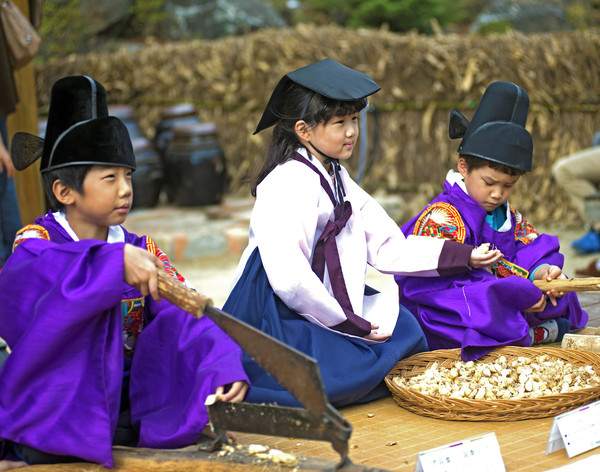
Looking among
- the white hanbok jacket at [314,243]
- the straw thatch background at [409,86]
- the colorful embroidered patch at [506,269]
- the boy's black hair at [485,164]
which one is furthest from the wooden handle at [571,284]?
the straw thatch background at [409,86]

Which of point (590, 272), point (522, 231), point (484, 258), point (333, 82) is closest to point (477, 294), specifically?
point (484, 258)

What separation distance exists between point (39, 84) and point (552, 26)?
400 inches

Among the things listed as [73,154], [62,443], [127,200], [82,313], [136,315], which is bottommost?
[62,443]

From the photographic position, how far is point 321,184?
303 centimetres

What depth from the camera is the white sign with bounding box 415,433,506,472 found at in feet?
6.73

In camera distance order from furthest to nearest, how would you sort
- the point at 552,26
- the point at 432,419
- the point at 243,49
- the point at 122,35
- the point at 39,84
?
the point at 122,35, the point at 552,26, the point at 39,84, the point at 243,49, the point at 432,419

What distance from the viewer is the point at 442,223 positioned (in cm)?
326

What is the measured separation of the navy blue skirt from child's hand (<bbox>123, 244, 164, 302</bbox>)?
0.76 m

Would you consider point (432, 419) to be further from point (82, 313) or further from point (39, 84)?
point (39, 84)

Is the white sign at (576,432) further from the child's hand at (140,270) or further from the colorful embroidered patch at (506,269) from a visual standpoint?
the child's hand at (140,270)

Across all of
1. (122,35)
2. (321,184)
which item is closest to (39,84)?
(122,35)

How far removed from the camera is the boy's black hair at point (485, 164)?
3.15m

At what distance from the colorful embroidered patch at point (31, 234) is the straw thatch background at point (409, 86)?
6.12 m

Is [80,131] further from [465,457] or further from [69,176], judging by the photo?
[465,457]
